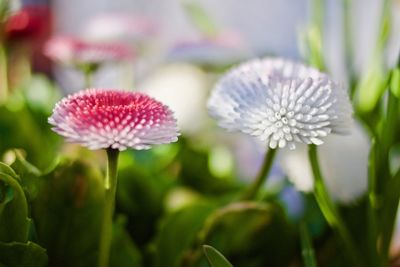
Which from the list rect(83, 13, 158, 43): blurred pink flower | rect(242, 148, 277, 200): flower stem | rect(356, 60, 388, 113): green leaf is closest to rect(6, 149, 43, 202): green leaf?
rect(242, 148, 277, 200): flower stem

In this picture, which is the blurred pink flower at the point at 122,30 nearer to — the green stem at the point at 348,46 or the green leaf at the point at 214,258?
the green stem at the point at 348,46

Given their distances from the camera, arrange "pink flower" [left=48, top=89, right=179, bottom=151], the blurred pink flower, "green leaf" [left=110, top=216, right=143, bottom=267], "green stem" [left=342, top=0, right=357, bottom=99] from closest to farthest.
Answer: "pink flower" [left=48, top=89, right=179, bottom=151] < "green leaf" [left=110, top=216, right=143, bottom=267] < "green stem" [left=342, top=0, right=357, bottom=99] < the blurred pink flower

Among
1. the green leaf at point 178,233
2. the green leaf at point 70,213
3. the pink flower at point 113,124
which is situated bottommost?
the green leaf at point 178,233

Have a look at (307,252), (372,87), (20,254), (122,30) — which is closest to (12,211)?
(20,254)

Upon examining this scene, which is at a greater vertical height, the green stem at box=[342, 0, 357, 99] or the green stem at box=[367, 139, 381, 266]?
the green stem at box=[342, 0, 357, 99]

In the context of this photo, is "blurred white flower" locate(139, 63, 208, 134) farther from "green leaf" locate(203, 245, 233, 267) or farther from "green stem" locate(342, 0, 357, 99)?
"green leaf" locate(203, 245, 233, 267)

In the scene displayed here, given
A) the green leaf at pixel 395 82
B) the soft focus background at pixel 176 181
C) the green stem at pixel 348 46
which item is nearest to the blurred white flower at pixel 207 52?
the soft focus background at pixel 176 181

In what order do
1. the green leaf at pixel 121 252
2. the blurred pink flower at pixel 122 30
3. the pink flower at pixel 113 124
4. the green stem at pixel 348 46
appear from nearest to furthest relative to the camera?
the pink flower at pixel 113 124
the green leaf at pixel 121 252
the green stem at pixel 348 46
the blurred pink flower at pixel 122 30
